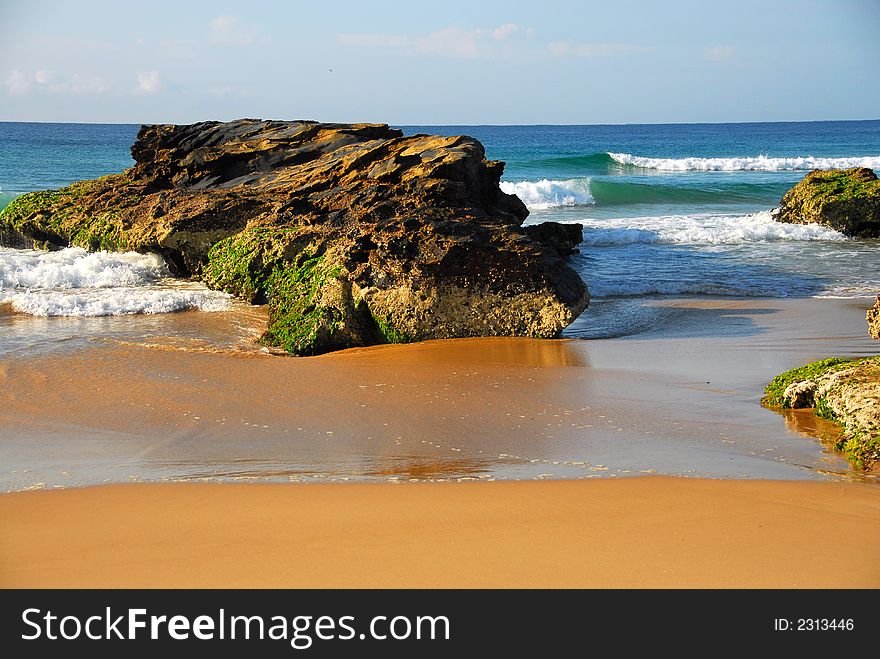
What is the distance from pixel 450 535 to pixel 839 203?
1598 cm

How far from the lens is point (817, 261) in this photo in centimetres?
1376

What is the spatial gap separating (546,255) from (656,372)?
199 cm

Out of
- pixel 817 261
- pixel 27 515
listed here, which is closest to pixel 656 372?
pixel 27 515

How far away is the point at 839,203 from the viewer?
17.2m

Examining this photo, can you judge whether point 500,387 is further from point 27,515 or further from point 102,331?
point 102,331

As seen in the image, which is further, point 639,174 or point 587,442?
point 639,174

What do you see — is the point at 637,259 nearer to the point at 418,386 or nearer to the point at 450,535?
the point at 418,386

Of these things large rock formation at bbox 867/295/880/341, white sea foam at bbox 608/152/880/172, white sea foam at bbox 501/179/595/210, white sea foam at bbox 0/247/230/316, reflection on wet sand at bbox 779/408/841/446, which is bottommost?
reflection on wet sand at bbox 779/408/841/446

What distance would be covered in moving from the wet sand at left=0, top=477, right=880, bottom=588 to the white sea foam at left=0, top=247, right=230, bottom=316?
17.3 feet

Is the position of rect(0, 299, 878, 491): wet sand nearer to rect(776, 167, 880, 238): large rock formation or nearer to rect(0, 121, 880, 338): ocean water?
rect(0, 121, 880, 338): ocean water

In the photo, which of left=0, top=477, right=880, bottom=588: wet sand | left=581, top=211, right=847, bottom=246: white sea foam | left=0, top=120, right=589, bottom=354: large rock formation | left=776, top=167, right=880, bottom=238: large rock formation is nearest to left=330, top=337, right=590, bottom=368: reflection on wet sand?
left=0, top=120, right=589, bottom=354: large rock formation

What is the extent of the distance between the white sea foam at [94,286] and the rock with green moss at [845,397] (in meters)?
5.88

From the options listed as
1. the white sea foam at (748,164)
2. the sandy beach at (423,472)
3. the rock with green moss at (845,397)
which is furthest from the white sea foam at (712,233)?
the white sea foam at (748,164)

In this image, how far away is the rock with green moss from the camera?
4.71 metres
